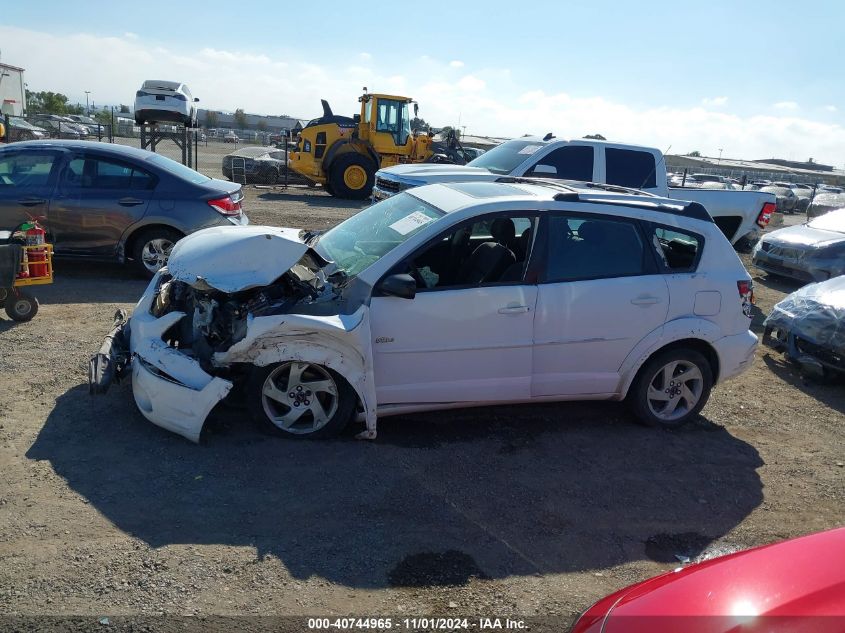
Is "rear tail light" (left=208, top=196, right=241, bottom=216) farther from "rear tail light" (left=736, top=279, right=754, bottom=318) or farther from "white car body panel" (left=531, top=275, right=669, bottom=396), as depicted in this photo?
"rear tail light" (left=736, top=279, right=754, bottom=318)

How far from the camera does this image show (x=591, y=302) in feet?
16.2

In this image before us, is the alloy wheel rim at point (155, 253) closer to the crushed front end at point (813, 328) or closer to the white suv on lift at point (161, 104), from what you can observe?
the crushed front end at point (813, 328)

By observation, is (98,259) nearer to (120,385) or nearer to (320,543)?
(120,385)

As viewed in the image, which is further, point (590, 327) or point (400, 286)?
point (590, 327)

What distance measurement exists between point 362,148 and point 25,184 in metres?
12.9

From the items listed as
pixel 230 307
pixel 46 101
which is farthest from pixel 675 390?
pixel 46 101

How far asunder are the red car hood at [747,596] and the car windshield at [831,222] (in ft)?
36.9

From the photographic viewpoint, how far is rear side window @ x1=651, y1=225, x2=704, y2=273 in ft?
17.1

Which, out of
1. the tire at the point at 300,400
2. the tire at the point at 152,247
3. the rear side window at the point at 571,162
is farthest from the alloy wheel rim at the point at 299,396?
the rear side window at the point at 571,162

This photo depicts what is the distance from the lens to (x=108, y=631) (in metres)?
2.88

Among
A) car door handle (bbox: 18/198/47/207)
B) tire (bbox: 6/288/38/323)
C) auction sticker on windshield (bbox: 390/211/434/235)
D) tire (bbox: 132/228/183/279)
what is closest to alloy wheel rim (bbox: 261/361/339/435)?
auction sticker on windshield (bbox: 390/211/434/235)

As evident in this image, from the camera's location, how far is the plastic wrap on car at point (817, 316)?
6789 mm

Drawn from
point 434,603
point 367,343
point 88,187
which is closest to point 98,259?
point 88,187

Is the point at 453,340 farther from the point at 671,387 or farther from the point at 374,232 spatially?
the point at 671,387
